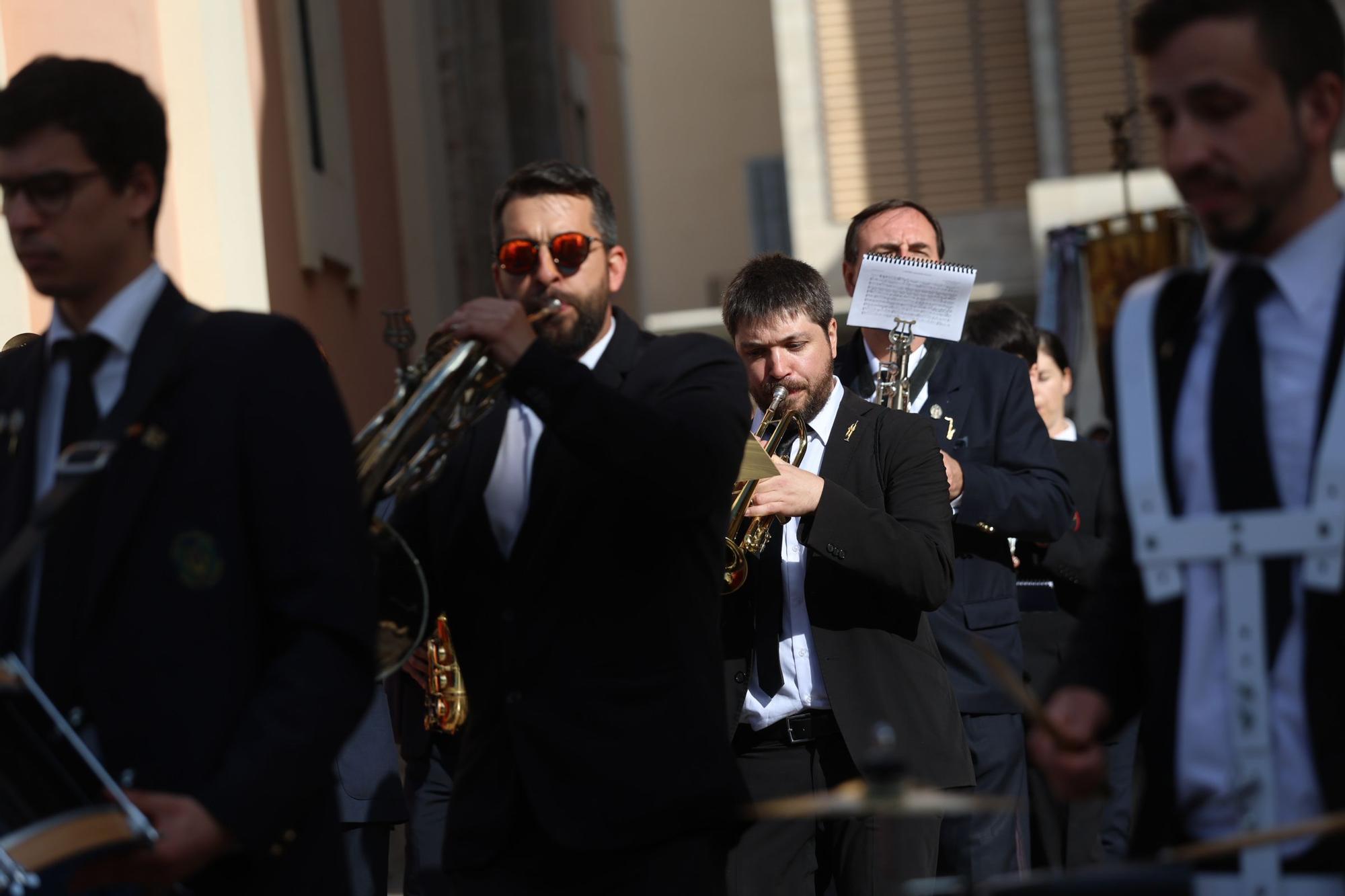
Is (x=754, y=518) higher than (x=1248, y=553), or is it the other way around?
(x=1248, y=553)

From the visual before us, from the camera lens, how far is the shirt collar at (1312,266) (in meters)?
2.71

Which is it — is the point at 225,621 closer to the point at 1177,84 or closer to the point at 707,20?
the point at 1177,84

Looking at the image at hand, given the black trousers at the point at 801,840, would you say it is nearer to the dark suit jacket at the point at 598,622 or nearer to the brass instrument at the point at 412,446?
the dark suit jacket at the point at 598,622

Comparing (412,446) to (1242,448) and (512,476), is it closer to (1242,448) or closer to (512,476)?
(512,476)

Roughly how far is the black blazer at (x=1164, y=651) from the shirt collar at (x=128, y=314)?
1458mm

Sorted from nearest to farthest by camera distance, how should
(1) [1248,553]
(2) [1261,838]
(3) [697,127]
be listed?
(2) [1261,838] < (1) [1248,553] < (3) [697,127]

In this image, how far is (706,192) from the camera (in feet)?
114

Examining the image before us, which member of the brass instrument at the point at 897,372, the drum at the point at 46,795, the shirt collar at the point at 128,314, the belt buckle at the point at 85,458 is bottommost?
the drum at the point at 46,795

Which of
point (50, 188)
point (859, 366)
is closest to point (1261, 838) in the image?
point (50, 188)

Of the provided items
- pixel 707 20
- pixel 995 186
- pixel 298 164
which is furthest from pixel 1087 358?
pixel 707 20

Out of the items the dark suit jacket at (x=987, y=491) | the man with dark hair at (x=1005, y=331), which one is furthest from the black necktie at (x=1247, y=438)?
the man with dark hair at (x=1005, y=331)

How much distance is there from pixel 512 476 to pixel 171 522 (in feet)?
3.34

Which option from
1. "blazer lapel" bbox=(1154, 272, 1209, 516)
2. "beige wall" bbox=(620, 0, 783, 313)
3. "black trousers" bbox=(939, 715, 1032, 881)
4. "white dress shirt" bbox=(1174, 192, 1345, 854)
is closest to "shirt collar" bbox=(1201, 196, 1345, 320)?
"white dress shirt" bbox=(1174, 192, 1345, 854)

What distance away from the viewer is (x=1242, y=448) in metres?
2.69
